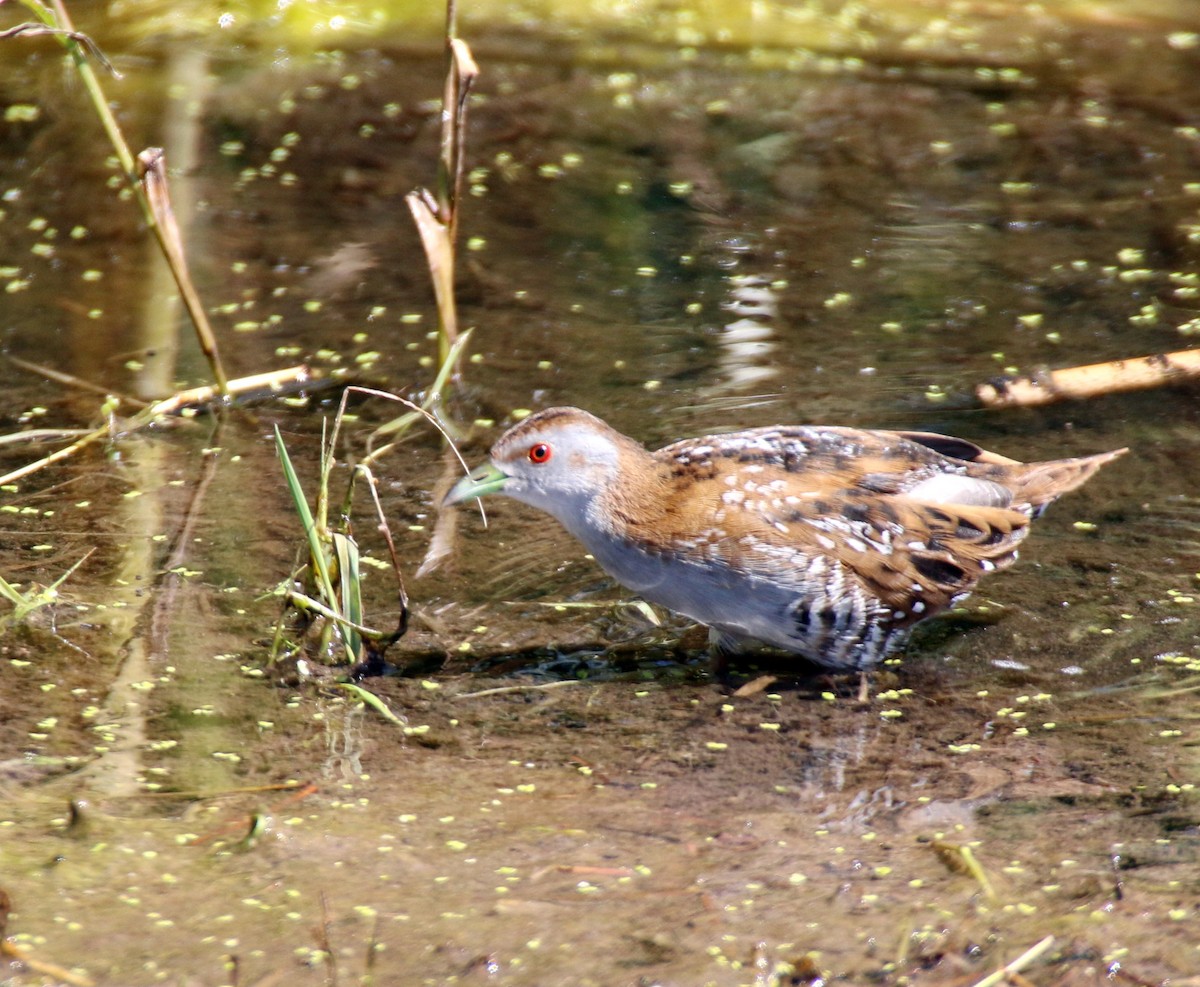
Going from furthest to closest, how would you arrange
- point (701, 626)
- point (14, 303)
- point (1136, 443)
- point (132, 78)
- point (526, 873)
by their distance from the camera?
point (132, 78), point (14, 303), point (1136, 443), point (701, 626), point (526, 873)

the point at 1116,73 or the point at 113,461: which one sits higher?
the point at 1116,73

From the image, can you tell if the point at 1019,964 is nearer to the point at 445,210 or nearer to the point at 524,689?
the point at 524,689

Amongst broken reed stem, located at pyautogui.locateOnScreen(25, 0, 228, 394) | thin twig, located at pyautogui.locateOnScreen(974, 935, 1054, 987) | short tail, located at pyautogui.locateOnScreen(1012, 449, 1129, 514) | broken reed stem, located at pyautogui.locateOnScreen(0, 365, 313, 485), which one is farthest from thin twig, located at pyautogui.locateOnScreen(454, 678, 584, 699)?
broken reed stem, located at pyautogui.locateOnScreen(25, 0, 228, 394)

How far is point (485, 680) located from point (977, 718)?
4.42 feet

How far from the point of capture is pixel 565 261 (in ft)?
22.1

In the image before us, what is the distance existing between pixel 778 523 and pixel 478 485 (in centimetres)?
86

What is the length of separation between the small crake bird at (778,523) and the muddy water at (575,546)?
24 cm

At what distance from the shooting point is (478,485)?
4.32 m

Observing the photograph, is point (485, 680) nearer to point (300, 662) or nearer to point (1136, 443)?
point (300, 662)

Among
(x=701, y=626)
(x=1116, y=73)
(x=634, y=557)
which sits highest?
(x=1116, y=73)

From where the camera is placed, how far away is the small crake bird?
4137mm

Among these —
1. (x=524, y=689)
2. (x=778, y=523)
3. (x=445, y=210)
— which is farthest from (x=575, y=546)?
(x=445, y=210)

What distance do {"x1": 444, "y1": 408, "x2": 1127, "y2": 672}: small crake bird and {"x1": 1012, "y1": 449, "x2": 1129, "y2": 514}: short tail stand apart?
76 mm

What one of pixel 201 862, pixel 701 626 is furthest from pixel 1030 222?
pixel 201 862
